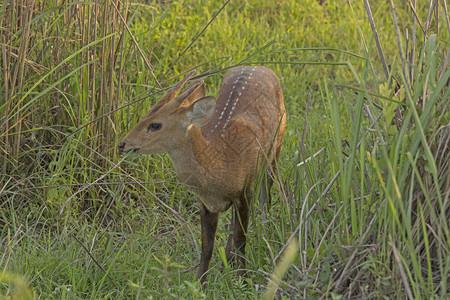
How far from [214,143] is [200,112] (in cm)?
24

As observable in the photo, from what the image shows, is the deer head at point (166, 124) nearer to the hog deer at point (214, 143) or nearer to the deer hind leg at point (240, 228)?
the hog deer at point (214, 143)

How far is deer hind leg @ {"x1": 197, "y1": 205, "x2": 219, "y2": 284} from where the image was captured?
156 inches

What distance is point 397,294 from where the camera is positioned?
9.57 ft

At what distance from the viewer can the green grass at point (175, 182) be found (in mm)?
3039

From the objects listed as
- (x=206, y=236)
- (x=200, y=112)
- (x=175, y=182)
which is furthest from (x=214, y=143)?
(x=175, y=182)

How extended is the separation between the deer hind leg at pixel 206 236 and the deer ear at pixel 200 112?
501 millimetres

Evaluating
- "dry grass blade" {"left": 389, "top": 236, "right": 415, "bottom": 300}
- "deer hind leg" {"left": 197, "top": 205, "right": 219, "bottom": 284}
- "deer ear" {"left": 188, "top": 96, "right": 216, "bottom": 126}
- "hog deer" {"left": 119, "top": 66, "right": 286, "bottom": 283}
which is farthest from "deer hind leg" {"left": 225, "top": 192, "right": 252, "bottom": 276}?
"dry grass blade" {"left": 389, "top": 236, "right": 415, "bottom": 300}

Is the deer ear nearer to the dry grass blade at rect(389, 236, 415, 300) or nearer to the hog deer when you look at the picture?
the hog deer

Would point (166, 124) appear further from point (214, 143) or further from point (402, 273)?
point (402, 273)

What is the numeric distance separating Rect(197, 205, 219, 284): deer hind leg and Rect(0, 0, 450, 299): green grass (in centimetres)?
9

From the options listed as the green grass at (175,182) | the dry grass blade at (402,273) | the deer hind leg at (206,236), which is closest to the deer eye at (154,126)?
the green grass at (175,182)

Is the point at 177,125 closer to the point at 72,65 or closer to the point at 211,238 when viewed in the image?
the point at 211,238

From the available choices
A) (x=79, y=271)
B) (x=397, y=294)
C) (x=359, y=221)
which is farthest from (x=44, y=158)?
(x=397, y=294)

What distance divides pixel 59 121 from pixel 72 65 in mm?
361
